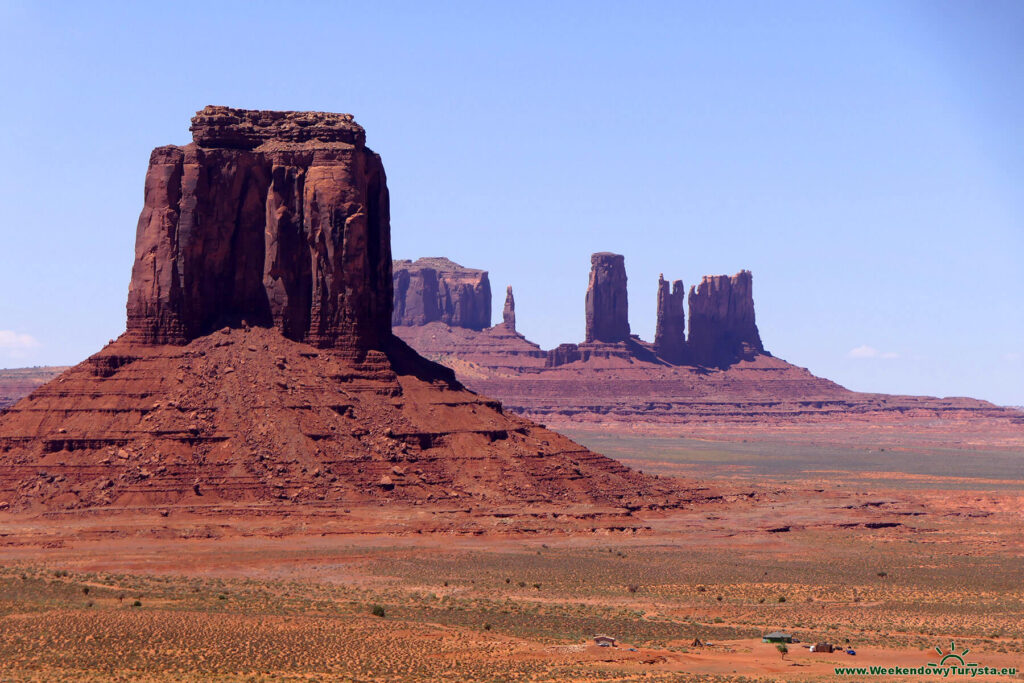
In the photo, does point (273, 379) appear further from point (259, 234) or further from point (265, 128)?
point (265, 128)

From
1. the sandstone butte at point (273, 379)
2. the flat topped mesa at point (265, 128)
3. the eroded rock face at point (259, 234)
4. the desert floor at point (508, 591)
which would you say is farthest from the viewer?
the flat topped mesa at point (265, 128)

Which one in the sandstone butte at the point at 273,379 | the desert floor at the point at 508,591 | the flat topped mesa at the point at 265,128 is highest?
the flat topped mesa at the point at 265,128

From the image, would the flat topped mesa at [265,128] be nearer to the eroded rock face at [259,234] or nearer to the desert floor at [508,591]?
the eroded rock face at [259,234]

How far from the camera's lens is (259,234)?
8825cm

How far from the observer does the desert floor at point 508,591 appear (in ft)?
133

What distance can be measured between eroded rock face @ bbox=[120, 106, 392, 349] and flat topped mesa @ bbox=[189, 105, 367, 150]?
6 cm

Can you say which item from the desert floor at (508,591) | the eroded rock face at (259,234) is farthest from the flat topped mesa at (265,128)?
the desert floor at (508,591)

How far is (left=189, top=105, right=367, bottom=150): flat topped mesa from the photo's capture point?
287ft

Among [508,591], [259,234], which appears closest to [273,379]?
[259,234]

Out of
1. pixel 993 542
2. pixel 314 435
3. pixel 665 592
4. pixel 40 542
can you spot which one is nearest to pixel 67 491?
pixel 40 542

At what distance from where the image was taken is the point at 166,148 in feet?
284

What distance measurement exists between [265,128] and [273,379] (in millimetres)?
15598

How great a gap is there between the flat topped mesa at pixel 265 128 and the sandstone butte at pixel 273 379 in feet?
0.39

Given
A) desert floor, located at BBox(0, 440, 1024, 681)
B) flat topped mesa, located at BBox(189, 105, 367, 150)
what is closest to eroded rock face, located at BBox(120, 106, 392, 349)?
flat topped mesa, located at BBox(189, 105, 367, 150)
